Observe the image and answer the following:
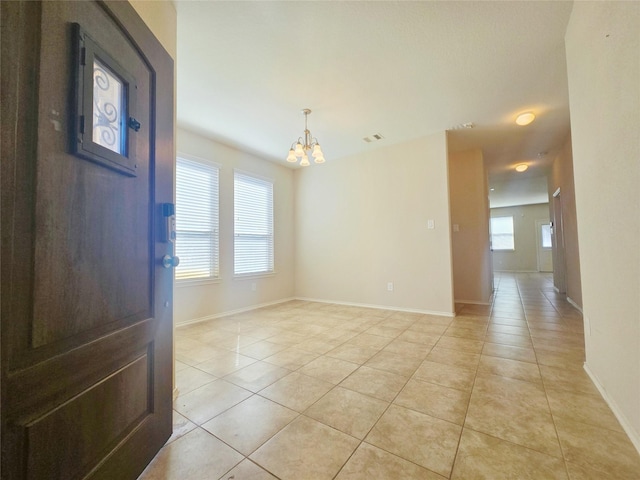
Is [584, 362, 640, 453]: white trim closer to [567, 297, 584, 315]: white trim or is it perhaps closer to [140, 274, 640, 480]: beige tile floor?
[140, 274, 640, 480]: beige tile floor

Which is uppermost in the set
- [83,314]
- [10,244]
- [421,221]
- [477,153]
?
[477,153]

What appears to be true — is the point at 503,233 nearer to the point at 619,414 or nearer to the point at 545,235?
the point at 545,235

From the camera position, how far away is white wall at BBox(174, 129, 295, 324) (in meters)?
3.63

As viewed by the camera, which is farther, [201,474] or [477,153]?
[477,153]

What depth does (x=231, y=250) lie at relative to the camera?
4.18 metres

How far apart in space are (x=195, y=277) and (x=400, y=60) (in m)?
3.44

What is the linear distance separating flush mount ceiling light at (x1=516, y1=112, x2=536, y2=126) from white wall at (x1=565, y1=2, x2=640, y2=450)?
1.37 meters

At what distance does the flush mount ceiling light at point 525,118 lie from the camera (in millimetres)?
3213

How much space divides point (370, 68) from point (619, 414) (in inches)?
114

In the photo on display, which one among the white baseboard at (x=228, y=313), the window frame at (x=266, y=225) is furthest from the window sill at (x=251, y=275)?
the white baseboard at (x=228, y=313)

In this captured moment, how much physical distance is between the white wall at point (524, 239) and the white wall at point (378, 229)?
9111mm

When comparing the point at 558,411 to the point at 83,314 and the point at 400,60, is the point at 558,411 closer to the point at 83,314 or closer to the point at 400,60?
the point at 83,314

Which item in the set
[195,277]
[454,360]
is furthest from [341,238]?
[454,360]

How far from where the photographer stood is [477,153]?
4473mm
